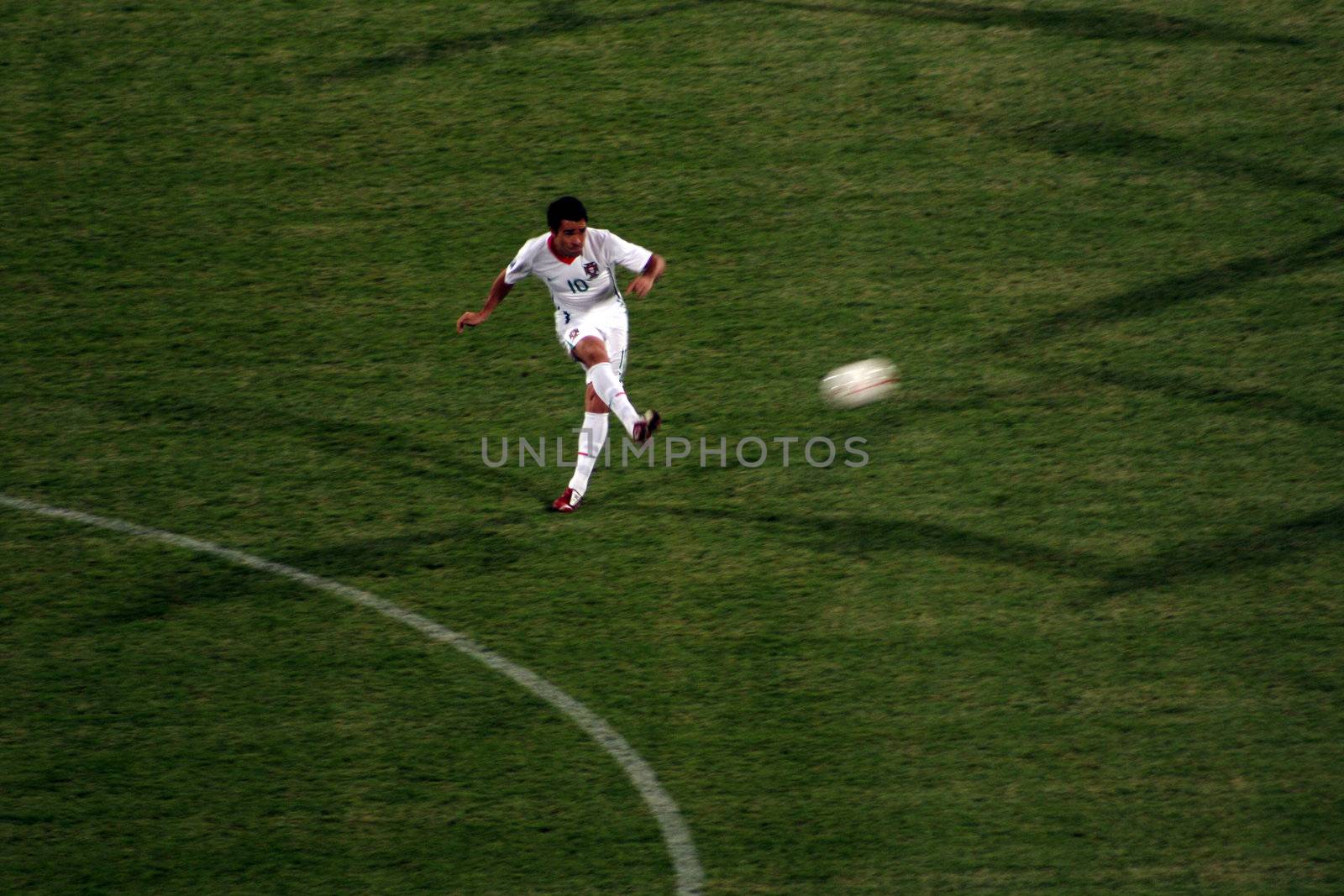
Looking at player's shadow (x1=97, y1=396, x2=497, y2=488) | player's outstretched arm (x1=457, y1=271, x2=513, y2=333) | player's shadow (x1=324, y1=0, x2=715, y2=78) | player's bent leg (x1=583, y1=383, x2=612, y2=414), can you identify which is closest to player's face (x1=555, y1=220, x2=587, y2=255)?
player's outstretched arm (x1=457, y1=271, x2=513, y2=333)

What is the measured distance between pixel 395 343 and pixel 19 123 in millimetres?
4907

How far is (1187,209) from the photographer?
11758 millimetres

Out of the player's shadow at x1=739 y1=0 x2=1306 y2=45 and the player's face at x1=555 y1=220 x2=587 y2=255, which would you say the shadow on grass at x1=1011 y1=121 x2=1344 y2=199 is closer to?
the player's shadow at x1=739 y1=0 x2=1306 y2=45

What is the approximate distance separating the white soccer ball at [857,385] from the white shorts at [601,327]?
6.04 ft

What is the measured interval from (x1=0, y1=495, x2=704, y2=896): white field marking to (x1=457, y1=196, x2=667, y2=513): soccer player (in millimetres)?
1546

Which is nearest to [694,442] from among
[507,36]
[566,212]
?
[566,212]

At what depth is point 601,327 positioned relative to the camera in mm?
9039

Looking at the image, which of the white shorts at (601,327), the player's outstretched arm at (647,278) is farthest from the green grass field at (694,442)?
the player's outstretched arm at (647,278)

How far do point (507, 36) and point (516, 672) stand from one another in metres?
7.82

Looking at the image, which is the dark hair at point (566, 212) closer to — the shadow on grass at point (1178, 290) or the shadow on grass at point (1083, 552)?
the shadow on grass at point (1083, 552)

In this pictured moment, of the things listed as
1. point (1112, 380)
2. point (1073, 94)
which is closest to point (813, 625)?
point (1112, 380)

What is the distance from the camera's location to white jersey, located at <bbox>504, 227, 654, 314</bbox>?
29.3 feet

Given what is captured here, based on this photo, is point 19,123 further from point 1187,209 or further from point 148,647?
point 1187,209

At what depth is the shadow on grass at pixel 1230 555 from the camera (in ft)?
28.4
